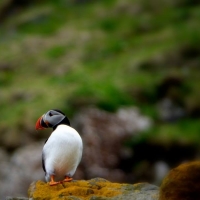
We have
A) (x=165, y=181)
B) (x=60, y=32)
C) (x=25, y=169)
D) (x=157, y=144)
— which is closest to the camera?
(x=165, y=181)

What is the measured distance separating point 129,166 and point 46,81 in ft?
18.7

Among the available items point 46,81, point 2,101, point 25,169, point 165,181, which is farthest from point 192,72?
point 165,181

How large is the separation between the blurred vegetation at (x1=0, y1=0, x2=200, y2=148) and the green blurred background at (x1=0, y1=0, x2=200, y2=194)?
0.11ft

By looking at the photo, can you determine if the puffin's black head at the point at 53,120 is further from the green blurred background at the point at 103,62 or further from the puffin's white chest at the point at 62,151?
the green blurred background at the point at 103,62

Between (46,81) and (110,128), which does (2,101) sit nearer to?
(46,81)

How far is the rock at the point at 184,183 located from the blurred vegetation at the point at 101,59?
13.9 metres

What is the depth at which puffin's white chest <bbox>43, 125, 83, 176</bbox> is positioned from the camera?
10312 millimetres

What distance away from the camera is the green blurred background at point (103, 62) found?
24062mm

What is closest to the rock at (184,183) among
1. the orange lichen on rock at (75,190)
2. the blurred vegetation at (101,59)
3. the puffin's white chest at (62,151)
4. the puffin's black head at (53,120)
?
the orange lichen on rock at (75,190)

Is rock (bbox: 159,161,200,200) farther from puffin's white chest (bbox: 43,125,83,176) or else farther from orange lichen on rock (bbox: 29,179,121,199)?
puffin's white chest (bbox: 43,125,83,176)

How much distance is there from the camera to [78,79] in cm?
2675

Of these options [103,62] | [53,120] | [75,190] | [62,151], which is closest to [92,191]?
[75,190]

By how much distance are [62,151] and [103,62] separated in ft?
62.6

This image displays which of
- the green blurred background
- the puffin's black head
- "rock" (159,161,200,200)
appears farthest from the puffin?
the green blurred background
